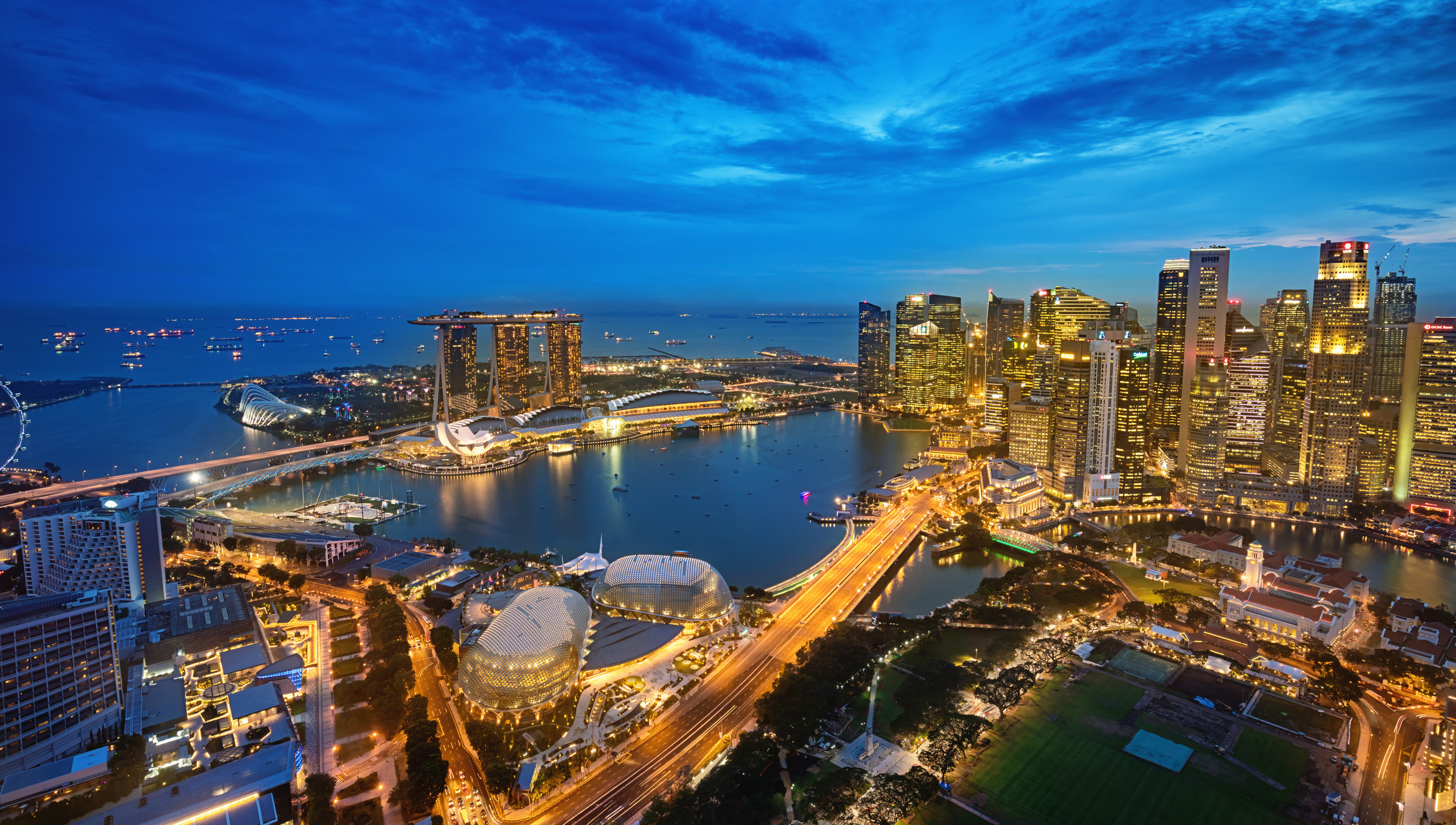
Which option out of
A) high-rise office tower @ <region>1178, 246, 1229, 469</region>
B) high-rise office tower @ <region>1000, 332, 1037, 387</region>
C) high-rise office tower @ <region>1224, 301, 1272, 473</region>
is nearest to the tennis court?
high-rise office tower @ <region>1224, 301, 1272, 473</region>

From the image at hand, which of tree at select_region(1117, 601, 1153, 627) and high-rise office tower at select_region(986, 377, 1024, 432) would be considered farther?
high-rise office tower at select_region(986, 377, 1024, 432)

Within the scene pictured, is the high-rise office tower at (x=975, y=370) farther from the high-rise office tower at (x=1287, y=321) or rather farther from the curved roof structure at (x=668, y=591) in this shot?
the curved roof structure at (x=668, y=591)

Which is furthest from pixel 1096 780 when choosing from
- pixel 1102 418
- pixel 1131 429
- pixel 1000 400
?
pixel 1000 400

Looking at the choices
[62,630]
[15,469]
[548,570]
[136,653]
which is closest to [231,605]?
[136,653]

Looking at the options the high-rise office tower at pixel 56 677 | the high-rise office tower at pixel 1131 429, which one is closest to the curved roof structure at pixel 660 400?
the high-rise office tower at pixel 1131 429

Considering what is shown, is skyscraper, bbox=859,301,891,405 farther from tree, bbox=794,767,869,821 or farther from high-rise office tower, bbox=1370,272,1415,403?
tree, bbox=794,767,869,821
